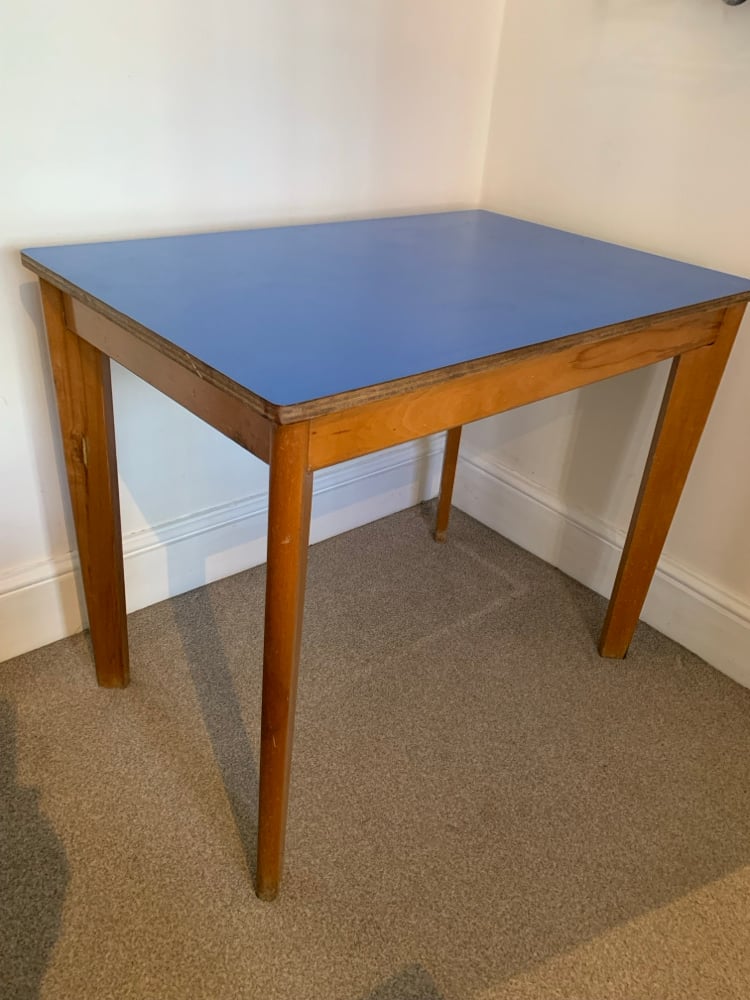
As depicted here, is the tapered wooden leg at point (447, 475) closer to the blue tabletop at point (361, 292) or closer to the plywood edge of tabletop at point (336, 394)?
the blue tabletop at point (361, 292)

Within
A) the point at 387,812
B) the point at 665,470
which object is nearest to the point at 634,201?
the point at 665,470

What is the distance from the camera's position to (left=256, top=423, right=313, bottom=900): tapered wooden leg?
2.43 feet

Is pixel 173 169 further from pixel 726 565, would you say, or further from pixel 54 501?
pixel 726 565

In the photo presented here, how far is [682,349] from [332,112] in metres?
0.72

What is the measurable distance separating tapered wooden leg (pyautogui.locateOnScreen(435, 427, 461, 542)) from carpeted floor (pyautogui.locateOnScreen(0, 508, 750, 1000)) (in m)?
0.23

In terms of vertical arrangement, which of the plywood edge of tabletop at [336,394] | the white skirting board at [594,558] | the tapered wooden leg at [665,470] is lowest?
the white skirting board at [594,558]

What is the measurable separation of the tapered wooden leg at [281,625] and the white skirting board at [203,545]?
62 centimetres

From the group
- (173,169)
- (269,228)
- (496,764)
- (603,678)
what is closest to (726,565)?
(603,678)

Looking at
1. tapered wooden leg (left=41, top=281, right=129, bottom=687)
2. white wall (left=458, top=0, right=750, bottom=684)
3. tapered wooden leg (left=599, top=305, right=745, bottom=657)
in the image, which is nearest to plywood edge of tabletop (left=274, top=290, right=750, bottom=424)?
tapered wooden leg (left=599, top=305, right=745, bottom=657)

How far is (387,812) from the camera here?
45.9 inches

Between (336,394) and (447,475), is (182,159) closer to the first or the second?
(336,394)

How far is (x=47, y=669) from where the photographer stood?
1.36m

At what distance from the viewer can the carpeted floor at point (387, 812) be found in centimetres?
98

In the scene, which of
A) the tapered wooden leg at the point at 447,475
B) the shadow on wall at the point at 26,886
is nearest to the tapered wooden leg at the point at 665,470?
the tapered wooden leg at the point at 447,475
